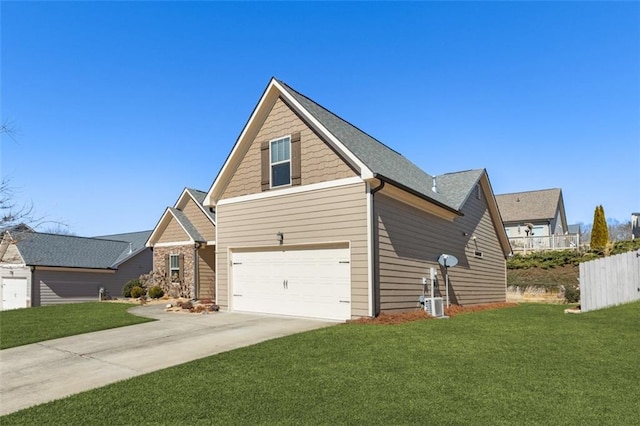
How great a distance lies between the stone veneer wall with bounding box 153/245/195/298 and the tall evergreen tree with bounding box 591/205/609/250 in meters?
25.0

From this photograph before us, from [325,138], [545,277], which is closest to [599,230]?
[545,277]

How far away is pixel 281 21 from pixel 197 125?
639 cm

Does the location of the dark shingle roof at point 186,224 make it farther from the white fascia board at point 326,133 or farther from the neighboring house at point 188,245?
the white fascia board at point 326,133

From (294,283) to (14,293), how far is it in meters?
22.2

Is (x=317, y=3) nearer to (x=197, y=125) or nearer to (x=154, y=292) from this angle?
(x=197, y=125)

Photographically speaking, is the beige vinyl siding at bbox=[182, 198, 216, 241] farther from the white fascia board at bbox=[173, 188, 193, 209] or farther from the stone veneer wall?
the stone veneer wall

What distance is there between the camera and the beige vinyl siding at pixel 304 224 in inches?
435

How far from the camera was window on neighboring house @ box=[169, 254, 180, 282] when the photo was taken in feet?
74.8

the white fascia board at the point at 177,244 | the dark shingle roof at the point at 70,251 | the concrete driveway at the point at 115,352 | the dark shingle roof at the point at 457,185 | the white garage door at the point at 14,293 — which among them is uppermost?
the dark shingle roof at the point at 457,185

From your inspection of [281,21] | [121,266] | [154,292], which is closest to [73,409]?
[281,21]

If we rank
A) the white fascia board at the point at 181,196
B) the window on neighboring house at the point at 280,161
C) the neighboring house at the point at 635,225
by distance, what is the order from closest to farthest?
the window on neighboring house at the point at 280,161 < the white fascia board at the point at 181,196 < the neighboring house at the point at 635,225

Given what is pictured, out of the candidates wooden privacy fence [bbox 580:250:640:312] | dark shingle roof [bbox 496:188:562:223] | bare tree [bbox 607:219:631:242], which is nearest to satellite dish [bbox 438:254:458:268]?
wooden privacy fence [bbox 580:250:640:312]

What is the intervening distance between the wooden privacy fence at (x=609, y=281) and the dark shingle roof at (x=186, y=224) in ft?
58.4

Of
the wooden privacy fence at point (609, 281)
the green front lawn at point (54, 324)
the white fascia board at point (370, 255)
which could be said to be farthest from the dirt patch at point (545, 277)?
the green front lawn at point (54, 324)
